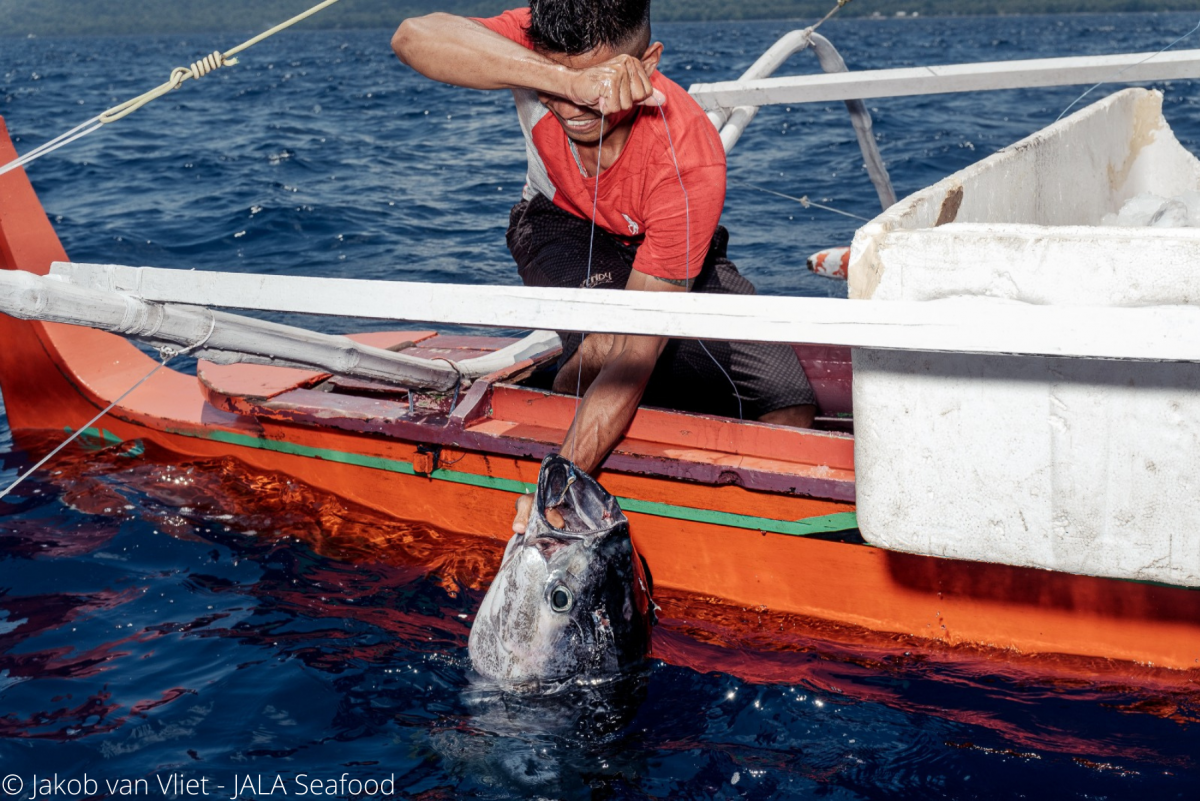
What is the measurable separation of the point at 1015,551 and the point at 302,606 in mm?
2297

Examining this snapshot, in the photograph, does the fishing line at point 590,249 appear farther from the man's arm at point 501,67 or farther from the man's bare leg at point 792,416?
the man's bare leg at point 792,416

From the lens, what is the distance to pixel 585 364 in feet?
12.0

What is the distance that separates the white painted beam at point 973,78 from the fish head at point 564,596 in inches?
88.6

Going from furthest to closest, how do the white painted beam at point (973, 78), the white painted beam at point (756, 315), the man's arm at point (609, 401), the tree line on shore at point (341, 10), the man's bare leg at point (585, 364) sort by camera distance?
the tree line on shore at point (341, 10), the white painted beam at point (973, 78), the man's bare leg at point (585, 364), the man's arm at point (609, 401), the white painted beam at point (756, 315)

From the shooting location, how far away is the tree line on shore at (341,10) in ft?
346

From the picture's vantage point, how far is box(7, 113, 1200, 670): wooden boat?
2875 millimetres

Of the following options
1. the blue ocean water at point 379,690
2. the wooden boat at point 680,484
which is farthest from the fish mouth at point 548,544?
the wooden boat at point 680,484

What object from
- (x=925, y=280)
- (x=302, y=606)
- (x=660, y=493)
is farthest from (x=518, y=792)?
(x=925, y=280)

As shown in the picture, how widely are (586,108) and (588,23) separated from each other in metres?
0.23

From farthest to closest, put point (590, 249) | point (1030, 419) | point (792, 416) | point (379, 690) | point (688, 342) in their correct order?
1. point (688, 342)
2. point (792, 416)
3. point (590, 249)
4. point (379, 690)
5. point (1030, 419)

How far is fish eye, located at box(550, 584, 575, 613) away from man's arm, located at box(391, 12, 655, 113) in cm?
125

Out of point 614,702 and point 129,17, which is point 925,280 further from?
point 129,17

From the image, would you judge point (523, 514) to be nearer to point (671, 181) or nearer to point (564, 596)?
point (564, 596)

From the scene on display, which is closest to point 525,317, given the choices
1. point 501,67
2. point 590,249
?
Result: point 501,67
